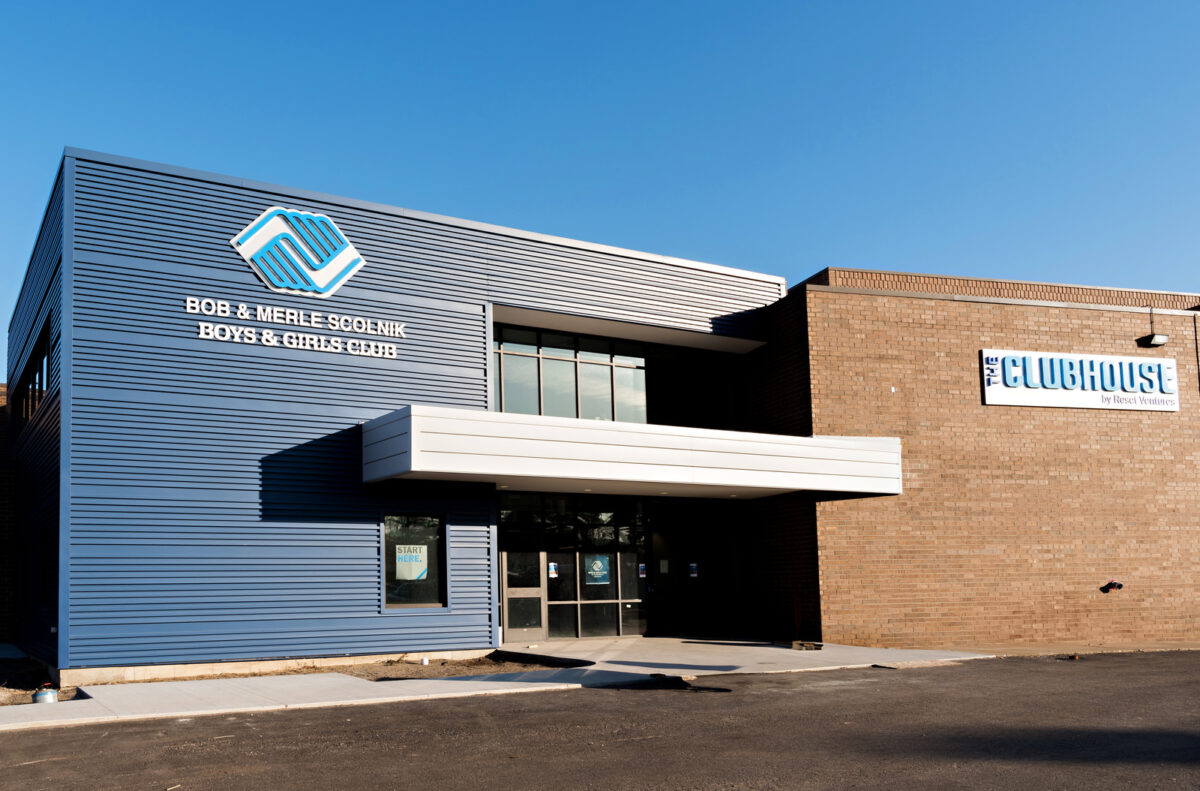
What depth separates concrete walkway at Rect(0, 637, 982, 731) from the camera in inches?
489

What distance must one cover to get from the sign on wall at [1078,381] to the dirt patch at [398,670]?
11543 mm

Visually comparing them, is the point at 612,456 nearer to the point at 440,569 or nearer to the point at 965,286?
the point at 440,569

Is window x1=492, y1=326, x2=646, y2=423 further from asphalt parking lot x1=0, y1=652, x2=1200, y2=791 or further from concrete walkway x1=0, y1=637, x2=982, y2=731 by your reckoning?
asphalt parking lot x1=0, y1=652, x2=1200, y2=791

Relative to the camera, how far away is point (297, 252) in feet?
58.6

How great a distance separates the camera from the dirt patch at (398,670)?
52.3 ft

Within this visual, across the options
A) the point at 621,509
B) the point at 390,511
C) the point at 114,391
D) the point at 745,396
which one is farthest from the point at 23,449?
the point at 745,396

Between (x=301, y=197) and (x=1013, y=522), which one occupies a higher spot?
(x=301, y=197)

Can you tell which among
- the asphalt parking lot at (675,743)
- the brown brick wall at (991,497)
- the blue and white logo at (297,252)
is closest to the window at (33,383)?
the blue and white logo at (297,252)

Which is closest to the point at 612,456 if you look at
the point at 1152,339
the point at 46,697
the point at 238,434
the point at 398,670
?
the point at 398,670

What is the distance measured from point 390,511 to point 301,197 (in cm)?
571

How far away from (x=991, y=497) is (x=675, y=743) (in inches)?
558

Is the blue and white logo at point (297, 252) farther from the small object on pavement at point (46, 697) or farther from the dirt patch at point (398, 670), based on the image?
the small object on pavement at point (46, 697)

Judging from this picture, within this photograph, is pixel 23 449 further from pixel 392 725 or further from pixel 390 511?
pixel 392 725

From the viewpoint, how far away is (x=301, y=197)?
18.2 metres
